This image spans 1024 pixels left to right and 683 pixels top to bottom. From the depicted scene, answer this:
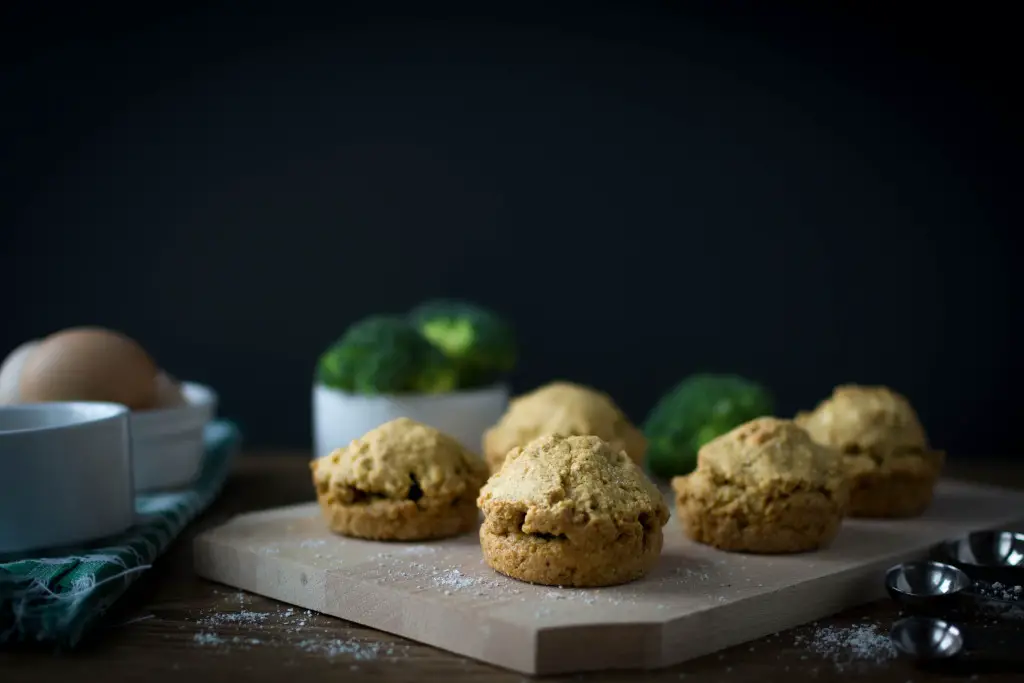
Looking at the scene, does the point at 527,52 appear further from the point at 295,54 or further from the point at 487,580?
the point at 487,580

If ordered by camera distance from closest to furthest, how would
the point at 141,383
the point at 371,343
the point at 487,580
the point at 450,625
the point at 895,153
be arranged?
the point at 450,625 < the point at 487,580 < the point at 141,383 < the point at 371,343 < the point at 895,153

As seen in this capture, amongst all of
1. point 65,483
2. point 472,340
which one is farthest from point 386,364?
point 65,483

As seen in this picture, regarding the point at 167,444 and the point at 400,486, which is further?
the point at 167,444

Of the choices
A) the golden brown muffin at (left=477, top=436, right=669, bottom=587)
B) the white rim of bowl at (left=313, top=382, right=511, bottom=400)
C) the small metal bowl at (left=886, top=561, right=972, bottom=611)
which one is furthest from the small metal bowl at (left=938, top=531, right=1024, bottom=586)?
the white rim of bowl at (left=313, top=382, right=511, bottom=400)

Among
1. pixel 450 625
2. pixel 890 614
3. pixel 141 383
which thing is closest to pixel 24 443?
pixel 141 383

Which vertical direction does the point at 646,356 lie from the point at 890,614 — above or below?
above

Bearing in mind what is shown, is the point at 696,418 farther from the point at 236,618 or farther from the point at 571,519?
the point at 236,618
